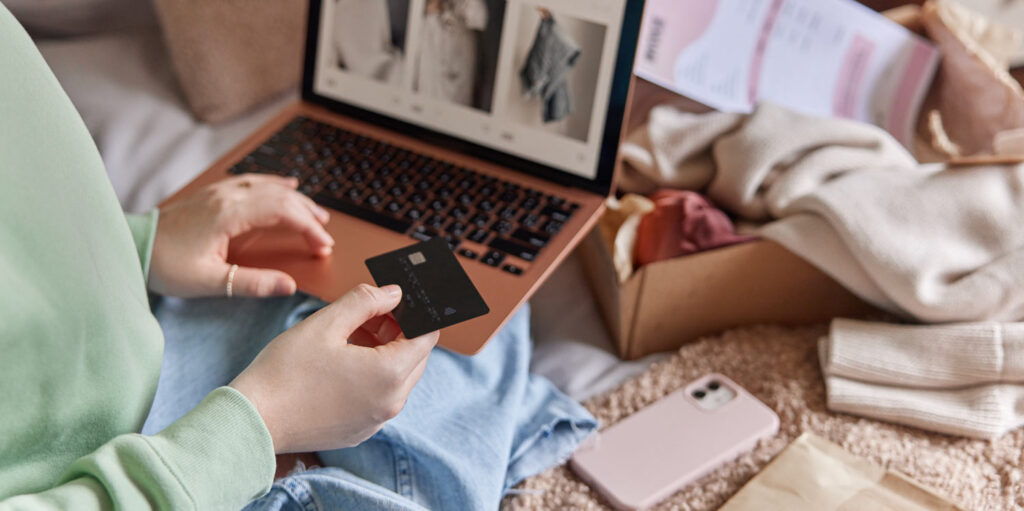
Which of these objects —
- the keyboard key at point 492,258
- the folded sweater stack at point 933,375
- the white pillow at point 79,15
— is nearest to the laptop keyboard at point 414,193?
the keyboard key at point 492,258

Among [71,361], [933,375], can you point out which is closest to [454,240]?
[71,361]

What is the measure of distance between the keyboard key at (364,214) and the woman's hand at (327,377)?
0.23m

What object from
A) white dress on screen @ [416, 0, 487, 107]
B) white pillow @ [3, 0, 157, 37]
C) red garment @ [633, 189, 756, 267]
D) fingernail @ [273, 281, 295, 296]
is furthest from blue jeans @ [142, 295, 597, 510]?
white pillow @ [3, 0, 157, 37]

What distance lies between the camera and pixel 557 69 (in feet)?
2.61

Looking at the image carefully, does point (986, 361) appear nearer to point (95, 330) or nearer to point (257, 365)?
point (257, 365)

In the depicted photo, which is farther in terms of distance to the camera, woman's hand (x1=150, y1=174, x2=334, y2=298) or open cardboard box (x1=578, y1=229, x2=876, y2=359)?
open cardboard box (x1=578, y1=229, x2=876, y2=359)

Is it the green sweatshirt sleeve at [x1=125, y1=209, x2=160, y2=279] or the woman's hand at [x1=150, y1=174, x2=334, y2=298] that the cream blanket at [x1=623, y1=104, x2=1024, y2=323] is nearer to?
the woman's hand at [x1=150, y1=174, x2=334, y2=298]

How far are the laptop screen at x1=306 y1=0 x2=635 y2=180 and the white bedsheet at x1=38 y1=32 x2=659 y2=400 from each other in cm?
18

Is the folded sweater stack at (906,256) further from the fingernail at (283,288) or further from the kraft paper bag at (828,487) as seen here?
the fingernail at (283,288)

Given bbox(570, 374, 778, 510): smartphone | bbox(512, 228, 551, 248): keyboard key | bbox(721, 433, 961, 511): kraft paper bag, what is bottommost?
bbox(570, 374, 778, 510): smartphone

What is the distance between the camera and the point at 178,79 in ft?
3.75

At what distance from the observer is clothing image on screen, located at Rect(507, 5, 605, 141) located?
30.7 inches

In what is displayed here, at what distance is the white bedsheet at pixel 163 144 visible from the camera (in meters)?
0.86

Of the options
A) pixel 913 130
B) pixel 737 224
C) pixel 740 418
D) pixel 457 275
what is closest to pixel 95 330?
pixel 457 275
